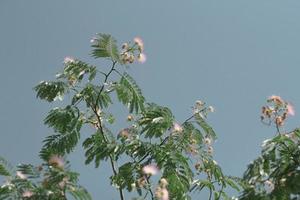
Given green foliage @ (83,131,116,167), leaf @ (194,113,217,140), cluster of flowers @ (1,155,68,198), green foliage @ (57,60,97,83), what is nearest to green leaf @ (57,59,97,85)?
green foliage @ (57,60,97,83)

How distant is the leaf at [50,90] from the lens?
22.4ft

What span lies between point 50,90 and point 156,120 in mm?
1244

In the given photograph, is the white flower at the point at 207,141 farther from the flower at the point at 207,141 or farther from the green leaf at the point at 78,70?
the green leaf at the point at 78,70

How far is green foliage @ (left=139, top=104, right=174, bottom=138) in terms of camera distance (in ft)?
21.2

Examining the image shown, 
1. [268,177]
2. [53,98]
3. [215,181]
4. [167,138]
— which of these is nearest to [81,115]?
[53,98]

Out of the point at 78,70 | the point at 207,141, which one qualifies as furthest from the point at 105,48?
the point at 207,141

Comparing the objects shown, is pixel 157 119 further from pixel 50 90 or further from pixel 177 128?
pixel 50 90

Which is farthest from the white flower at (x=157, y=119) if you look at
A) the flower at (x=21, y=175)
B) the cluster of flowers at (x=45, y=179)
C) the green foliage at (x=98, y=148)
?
the flower at (x=21, y=175)

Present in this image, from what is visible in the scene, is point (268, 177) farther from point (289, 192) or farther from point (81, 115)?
point (81, 115)

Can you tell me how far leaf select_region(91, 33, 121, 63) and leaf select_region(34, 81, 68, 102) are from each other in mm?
704

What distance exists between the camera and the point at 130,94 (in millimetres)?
6660

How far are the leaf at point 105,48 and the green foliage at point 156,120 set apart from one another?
73 centimetres

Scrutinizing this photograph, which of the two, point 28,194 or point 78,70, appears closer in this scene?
point 28,194

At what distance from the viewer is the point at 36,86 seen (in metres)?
6.88
